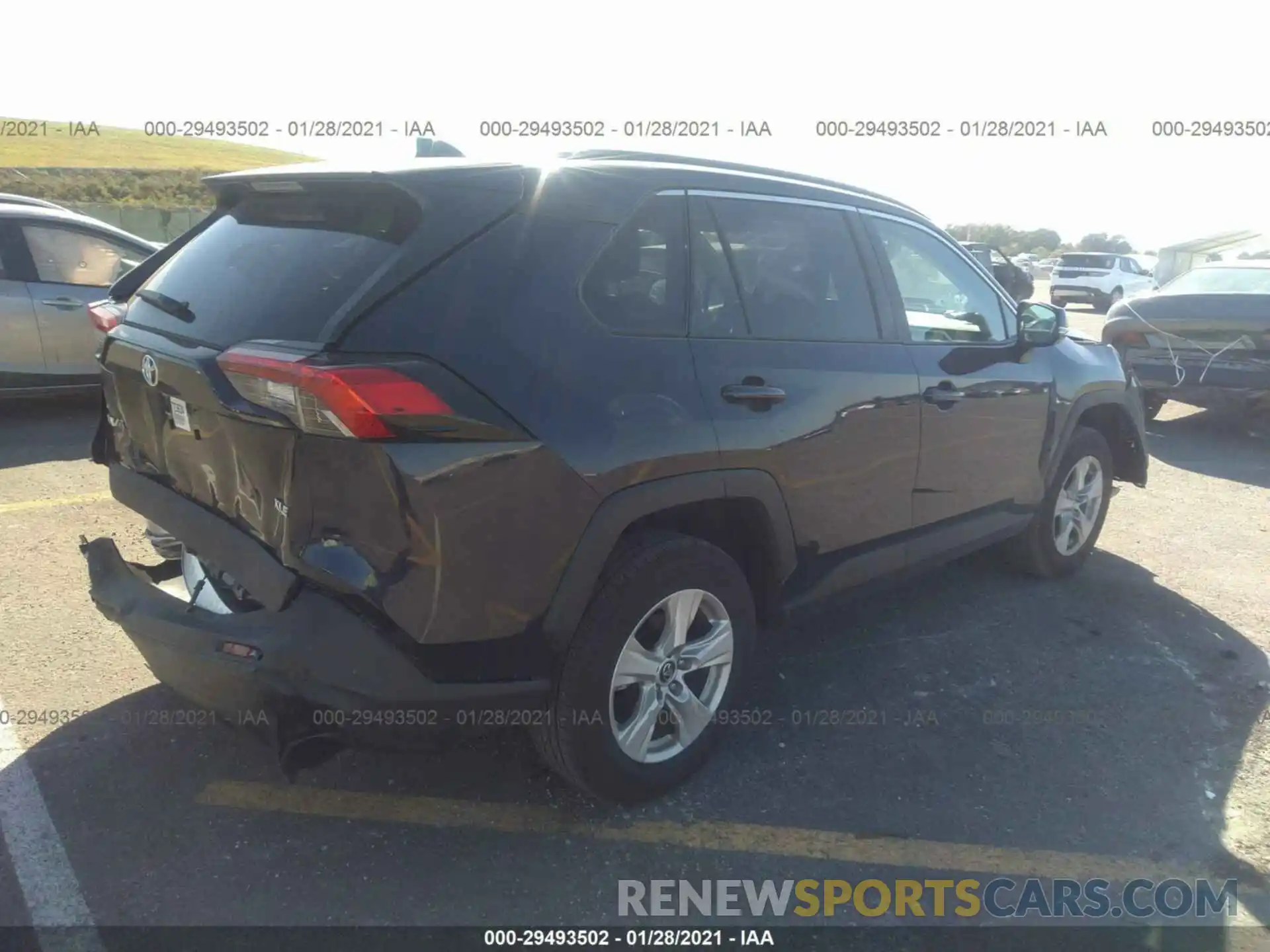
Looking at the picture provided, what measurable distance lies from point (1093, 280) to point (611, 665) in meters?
27.2

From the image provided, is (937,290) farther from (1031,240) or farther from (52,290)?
(1031,240)

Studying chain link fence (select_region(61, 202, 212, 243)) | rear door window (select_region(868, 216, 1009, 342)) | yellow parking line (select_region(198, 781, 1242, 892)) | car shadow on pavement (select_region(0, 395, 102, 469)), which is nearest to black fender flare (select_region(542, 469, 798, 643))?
yellow parking line (select_region(198, 781, 1242, 892))

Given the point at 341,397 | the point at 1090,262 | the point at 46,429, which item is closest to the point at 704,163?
the point at 341,397

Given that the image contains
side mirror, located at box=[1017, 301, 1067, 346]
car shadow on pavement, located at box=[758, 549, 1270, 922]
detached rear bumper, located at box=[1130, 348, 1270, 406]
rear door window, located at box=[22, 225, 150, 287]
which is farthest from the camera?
detached rear bumper, located at box=[1130, 348, 1270, 406]

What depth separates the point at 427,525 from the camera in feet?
7.43

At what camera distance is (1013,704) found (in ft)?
12.2

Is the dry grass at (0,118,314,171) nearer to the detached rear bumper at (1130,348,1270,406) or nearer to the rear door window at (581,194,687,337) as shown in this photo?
the detached rear bumper at (1130,348,1270,406)

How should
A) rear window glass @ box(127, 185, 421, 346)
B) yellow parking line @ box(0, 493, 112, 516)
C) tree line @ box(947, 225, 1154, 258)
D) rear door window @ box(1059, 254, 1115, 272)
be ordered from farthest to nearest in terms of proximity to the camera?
tree line @ box(947, 225, 1154, 258)
rear door window @ box(1059, 254, 1115, 272)
yellow parking line @ box(0, 493, 112, 516)
rear window glass @ box(127, 185, 421, 346)

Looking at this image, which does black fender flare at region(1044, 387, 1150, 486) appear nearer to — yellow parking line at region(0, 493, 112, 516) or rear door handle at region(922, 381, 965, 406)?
rear door handle at region(922, 381, 965, 406)

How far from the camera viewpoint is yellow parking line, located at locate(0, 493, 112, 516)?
537 centimetres

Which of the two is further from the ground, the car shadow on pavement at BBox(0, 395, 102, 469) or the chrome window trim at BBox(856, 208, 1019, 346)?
the chrome window trim at BBox(856, 208, 1019, 346)

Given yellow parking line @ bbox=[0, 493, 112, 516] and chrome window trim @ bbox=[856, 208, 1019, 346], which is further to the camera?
yellow parking line @ bbox=[0, 493, 112, 516]

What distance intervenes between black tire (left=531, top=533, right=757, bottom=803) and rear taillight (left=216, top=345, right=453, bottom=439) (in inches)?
29.6

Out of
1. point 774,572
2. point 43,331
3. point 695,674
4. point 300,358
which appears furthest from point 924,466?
point 43,331
